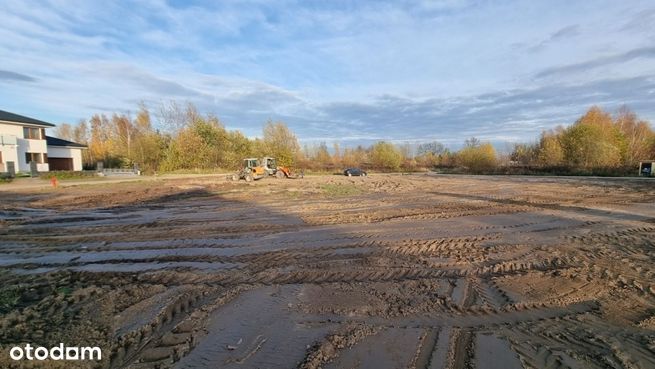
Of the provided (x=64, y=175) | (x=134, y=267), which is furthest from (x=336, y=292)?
(x=64, y=175)

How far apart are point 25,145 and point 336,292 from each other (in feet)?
147

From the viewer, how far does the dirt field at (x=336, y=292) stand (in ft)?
11.8

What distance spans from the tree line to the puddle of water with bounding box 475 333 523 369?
43407 mm

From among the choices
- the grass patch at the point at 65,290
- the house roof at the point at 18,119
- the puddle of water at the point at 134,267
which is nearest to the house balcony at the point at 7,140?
the house roof at the point at 18,119

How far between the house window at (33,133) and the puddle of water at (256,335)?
4459cm

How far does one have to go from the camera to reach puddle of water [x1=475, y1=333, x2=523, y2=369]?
334 cm

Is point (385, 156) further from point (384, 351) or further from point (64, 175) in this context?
point (384, 351)

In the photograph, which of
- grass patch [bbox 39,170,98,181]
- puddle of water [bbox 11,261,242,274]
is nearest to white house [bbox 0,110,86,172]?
grass patch [bbox 39,170,98,181]

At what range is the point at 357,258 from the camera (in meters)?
6.93

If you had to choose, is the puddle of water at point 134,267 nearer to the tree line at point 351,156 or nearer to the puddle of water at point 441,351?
the puddle of water at point 441,351

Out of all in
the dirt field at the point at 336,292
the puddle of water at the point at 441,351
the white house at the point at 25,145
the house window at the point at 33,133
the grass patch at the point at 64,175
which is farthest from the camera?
the house window at the point at 33,133

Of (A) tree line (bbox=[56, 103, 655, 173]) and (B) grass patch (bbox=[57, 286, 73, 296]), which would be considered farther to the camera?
(A) tree line (bbox=[56, 103, 655, 173])

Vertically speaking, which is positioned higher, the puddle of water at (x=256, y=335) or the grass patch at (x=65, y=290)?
the grass patch at (x=65, y=290)

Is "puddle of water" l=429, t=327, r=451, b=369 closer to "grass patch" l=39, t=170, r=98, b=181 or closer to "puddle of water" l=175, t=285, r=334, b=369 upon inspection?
"puddle of water" l=175, t=285, r=334, b=369
